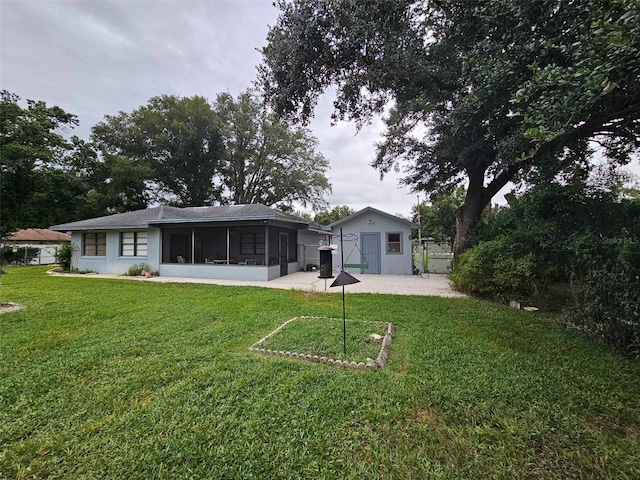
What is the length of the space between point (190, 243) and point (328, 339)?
1156 centimetres

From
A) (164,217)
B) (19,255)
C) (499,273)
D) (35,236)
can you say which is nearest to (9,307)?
(164,217)

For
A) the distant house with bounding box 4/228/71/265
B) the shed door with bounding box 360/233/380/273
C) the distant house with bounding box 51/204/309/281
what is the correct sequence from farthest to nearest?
the distant house with bounding box 4/228/71/265 → the shed door with bounding box 360/233/380/273 → the distant house with bounding box 51/204/309/281

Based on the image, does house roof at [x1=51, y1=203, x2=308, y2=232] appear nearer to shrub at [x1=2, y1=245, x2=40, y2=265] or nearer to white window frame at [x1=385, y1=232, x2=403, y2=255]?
white window frame at [x1=385, y1=232, x2=403, y2=255]

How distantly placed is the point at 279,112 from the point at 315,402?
764 centimetres

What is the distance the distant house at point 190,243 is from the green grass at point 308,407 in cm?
659

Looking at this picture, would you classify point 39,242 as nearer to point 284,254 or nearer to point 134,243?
point 134,243

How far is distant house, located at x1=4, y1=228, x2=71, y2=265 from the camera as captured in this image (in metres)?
18.7

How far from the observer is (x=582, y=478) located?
1742mm

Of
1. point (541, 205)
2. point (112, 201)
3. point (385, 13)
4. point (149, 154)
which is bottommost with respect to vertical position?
point (541, 205)

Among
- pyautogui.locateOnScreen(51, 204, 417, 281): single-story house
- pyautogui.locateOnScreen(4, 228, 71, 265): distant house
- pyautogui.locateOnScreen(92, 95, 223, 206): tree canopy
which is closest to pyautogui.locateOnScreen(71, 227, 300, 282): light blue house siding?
pyautogui.locateOnScreen(51, 204, 417, 281): single-story house

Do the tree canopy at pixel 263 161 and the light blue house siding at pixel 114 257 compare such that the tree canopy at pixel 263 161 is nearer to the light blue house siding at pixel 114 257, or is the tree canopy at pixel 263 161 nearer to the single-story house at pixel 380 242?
the light blue house siding at pixel 114 257

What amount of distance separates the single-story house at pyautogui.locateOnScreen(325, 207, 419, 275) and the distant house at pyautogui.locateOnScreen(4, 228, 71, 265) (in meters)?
19.1

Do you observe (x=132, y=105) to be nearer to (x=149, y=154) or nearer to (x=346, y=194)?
(x=149, y=154)

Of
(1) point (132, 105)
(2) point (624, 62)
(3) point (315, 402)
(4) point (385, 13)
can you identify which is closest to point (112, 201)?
(1) point (132, 105)
